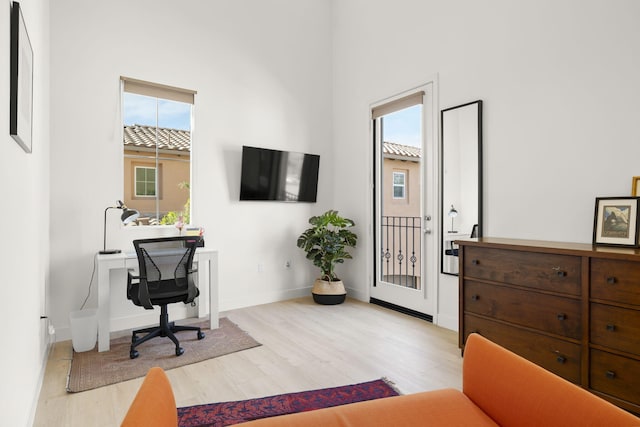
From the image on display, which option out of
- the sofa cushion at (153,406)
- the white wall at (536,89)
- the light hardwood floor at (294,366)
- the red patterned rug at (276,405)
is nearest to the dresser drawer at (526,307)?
the light hardwood floor at (294,366)

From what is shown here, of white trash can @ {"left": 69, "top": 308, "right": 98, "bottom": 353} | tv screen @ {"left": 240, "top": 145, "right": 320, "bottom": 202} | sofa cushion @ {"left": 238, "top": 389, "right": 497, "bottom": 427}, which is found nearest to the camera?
sofa cushion @ {"left": 238, "top": 389, "right": 497, "bottom": 427}

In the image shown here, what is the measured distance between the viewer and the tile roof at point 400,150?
4039mm

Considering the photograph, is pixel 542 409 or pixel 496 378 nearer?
pixel 542 409

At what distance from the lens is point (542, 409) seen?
1.09 metres

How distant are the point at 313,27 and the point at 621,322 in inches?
184

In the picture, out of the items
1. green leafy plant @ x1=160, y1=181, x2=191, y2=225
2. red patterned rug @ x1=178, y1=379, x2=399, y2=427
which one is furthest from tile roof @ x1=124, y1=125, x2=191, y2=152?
red patterned rug @ x1=178, y1=379, x2=399, y2=427

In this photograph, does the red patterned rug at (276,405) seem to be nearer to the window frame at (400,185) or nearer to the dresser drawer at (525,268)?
the dresser drawer at (525,268)

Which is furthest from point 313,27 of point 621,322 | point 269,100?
point 621,322

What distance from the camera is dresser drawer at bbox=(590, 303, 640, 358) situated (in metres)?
1.94

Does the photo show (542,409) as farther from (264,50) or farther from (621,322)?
(264,50)

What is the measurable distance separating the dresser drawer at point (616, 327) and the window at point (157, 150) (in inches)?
145

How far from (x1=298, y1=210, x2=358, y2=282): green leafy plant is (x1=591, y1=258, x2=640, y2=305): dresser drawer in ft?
8.88

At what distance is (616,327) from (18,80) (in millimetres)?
3171

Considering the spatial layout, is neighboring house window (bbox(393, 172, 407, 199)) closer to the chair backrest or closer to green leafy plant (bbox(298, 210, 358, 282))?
green leafy plant (bbox(298, 210, 358, 282))
